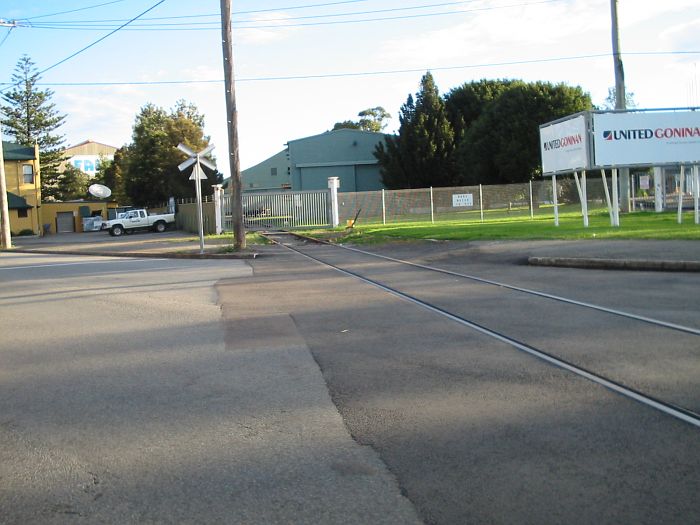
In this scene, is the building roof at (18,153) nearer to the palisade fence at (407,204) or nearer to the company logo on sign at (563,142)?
the palisade fence at (407,204)

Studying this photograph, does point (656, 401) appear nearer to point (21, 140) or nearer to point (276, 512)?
point (276, 512)

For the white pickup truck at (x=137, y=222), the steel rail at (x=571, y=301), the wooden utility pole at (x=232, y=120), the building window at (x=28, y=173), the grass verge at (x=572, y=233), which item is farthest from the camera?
the building window at (x=28, y=173)

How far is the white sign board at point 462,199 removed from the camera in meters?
37.9

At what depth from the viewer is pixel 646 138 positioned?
24.4m

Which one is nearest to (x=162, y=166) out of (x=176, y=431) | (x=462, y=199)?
(x=462, y=199)

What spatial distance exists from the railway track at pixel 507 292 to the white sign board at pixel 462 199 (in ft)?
57.4

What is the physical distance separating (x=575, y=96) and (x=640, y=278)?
4404 centimetres

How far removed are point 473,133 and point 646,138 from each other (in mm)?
32279

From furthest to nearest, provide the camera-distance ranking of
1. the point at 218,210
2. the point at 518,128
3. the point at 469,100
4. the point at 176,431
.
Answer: the point at 469,100, the point at 518,128, the point at 218,210, the point at 176,431

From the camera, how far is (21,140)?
265 feet

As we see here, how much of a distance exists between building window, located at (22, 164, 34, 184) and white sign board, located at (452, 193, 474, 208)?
3876cm

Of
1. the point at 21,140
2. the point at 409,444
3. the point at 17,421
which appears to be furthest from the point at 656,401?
the point at 21,140

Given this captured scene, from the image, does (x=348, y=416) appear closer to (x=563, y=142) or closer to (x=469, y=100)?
(x=563, y=142)

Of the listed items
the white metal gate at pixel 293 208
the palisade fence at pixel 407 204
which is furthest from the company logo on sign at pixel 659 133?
the white metal gate at pixel 293 208
